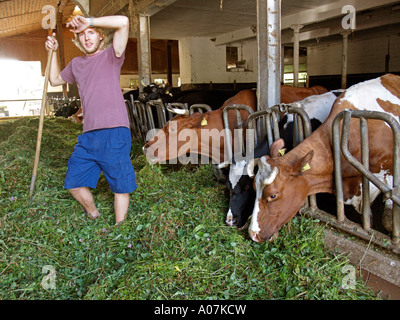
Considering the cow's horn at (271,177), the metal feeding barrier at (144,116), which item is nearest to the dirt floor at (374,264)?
the cow's horn at (271,177)

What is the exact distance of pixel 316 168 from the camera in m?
2.87

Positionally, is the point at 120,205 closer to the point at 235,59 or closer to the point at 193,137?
the point at 193,137

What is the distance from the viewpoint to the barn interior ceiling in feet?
32.0

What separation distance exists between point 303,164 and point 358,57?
1729cm

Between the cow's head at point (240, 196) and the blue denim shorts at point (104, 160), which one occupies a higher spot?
the blue denim shorts at point (104, 160)

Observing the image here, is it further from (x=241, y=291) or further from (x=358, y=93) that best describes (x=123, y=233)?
(x=358, y=93)

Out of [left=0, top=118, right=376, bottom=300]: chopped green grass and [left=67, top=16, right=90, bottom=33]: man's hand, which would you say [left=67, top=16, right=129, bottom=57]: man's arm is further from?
[left=0, top=118, right=376, bottom=300]: chopped green grass

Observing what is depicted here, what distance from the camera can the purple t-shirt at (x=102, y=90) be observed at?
3.01 metres

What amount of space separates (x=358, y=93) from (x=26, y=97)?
2428 centimetres

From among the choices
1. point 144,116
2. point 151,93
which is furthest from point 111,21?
point 151,93

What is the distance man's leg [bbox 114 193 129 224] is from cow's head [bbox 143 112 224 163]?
1528 mm

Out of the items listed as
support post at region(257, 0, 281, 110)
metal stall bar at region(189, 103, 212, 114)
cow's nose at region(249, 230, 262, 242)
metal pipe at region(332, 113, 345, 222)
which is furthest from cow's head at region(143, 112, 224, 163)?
cow's nose at region(249, 230, 262, 242)

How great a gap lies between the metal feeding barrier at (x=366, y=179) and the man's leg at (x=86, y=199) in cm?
207

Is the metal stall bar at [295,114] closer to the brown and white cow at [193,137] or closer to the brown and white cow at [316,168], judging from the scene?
the brown and white cow at [316,168]
